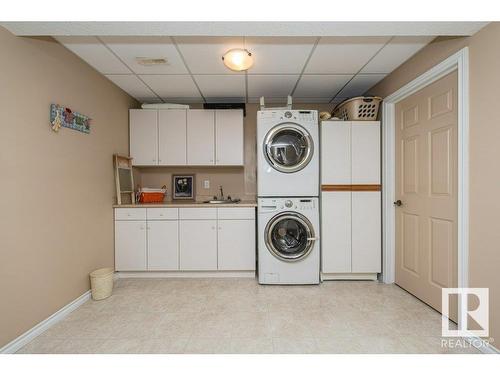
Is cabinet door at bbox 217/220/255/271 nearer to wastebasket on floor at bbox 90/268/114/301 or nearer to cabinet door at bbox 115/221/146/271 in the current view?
cabinet door at bbox 115/221/146/271

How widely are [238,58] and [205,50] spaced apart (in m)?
0.32

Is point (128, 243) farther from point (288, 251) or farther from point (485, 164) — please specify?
point (485, 164)

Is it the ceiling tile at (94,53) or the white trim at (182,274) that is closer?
the ceiling tile at (94,53)

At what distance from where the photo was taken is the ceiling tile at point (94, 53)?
76.9 inches

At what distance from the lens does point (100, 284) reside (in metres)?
2.36

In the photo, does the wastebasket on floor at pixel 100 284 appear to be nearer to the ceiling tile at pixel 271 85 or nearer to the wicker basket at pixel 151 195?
the wicker basket at pixel 151 195

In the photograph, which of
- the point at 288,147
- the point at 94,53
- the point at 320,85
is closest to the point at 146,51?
the point at 94,53

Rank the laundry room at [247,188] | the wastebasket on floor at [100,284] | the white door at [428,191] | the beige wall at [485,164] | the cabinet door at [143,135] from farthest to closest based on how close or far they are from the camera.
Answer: the cabinet door at [143,135]
the wastebasket on floor at [100,284]
the white door at [428,191]
the laundry room at [247,188]
the beige wall at [485,164]

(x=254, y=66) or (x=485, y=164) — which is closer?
(x=485, y=164)

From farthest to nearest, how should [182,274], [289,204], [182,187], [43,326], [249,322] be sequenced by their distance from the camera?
[182,187] → [182,274] → [289,204] → [249,322] → [43,326]

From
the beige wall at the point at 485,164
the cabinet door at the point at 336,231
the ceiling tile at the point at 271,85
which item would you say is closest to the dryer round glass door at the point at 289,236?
the cabinet door at the point at 336,231

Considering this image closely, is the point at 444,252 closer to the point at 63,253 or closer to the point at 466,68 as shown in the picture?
the point at 466,68

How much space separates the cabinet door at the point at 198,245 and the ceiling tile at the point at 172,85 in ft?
5.14

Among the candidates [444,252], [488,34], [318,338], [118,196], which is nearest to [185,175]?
[118,196]
